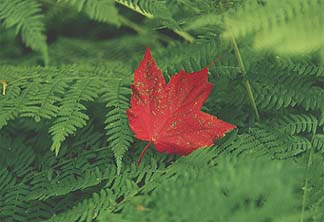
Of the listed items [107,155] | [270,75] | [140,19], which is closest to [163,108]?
[107,155]

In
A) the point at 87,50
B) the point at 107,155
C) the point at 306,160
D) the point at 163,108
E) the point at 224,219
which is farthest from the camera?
the point at 87,50

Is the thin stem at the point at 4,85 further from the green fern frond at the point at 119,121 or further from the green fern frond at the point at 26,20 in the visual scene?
the green fern frond at the point at 119,121

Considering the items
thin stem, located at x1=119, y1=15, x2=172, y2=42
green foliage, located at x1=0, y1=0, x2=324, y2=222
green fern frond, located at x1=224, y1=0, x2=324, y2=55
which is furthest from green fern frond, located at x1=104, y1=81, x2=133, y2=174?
thin stem, located at x1=119, y1=15, x2=172, y2=42

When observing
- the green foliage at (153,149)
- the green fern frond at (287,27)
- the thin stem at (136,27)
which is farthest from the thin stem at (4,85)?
the thin stem at (136,27)

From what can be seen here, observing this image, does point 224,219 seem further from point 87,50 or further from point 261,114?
point 87,50

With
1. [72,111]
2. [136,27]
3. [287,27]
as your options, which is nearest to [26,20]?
[72,111]

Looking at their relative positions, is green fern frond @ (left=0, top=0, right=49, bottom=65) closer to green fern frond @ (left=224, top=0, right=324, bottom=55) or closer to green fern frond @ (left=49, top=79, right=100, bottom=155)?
green fern frond @ (left=49, top=79, right=100, bottom=155)
